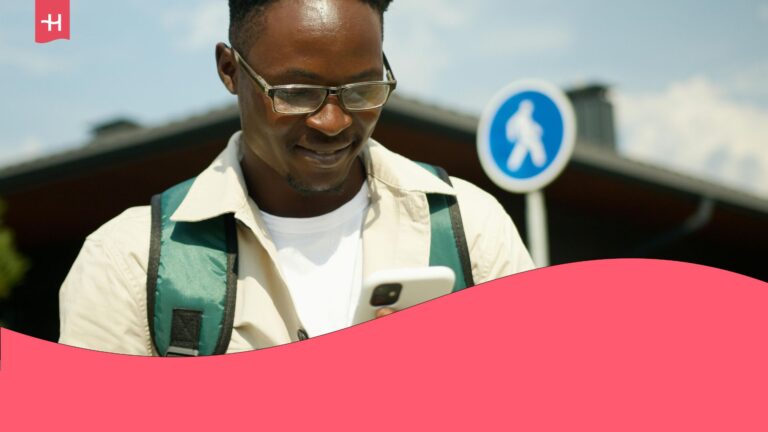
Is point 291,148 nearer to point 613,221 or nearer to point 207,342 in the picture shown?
point 207,342

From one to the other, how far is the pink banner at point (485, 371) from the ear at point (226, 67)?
0.69 ft

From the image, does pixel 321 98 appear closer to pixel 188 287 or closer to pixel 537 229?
pixel 188 287

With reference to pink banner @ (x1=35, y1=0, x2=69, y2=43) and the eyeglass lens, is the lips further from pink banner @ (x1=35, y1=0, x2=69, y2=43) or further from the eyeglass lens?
pink banner @ (x1=35, y1=0, x2=69, y2=43)

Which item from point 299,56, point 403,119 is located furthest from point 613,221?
point 299,56

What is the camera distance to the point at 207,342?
2.14ft

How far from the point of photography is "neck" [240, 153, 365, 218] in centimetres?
74

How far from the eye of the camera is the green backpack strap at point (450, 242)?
2.27ft

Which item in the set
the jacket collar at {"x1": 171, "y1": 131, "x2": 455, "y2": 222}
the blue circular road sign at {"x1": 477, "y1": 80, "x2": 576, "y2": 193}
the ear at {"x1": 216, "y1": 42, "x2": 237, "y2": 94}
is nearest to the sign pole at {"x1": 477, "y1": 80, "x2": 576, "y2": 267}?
the blue circular road sign at {"x1": 477, "y1": 80, "x2": 576, "y2": 193}

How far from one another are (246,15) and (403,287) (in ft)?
0.74

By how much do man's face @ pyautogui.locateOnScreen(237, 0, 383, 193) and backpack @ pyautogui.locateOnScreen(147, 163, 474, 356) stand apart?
79 mm

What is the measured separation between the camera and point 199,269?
678 millimetres

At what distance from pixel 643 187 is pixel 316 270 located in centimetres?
53

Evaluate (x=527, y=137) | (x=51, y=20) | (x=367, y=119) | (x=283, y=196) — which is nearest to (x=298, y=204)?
(x=283, y=196)

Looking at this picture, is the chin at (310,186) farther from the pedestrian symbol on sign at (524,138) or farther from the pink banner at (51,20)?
the pedestrian symbol on sign at (524,138)
